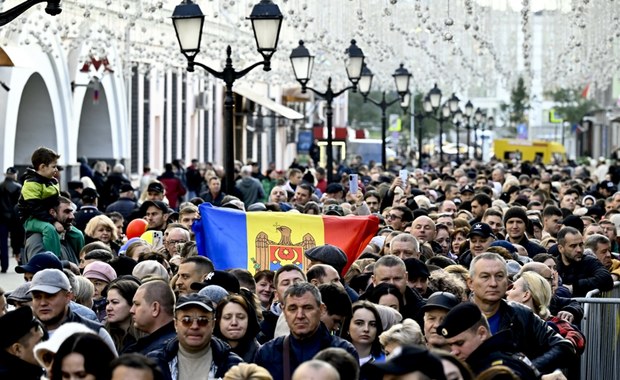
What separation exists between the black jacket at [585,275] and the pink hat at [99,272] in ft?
14.7

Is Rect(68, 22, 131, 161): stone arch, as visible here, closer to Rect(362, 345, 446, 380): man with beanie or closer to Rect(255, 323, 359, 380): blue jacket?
Rect(255, 323, 359, 380): blue jacket

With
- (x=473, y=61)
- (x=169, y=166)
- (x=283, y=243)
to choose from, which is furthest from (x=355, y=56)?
(x=473, y=61)

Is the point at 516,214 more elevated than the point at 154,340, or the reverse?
the point at 516,214

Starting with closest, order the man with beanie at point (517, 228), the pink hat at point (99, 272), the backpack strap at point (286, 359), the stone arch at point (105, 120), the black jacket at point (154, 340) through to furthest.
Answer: the backpack strap at point (286, 359) → the black jacket at point (154, 340) → the pink hat at point (99, 272) → the man with beanie at point (517, 228) → the stone arch at point (105, 120)

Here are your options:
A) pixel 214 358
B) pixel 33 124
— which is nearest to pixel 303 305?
pixel 214 358

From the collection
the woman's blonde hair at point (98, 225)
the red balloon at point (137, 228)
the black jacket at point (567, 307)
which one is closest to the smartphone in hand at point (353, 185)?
the red balloon at point (137, 228)

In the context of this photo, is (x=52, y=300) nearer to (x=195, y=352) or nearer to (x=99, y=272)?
(x=195, y=352)

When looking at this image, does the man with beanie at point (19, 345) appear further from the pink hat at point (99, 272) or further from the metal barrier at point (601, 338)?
the metal barrier at point (601, 338)

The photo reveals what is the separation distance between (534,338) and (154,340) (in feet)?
7.86

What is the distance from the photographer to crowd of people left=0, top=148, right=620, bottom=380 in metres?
7.95

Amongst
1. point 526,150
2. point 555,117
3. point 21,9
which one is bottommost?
point 526,150

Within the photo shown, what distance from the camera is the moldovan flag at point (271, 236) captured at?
15.2 metres

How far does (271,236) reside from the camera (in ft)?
50.0

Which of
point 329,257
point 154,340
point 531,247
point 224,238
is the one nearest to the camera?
point 154,340
